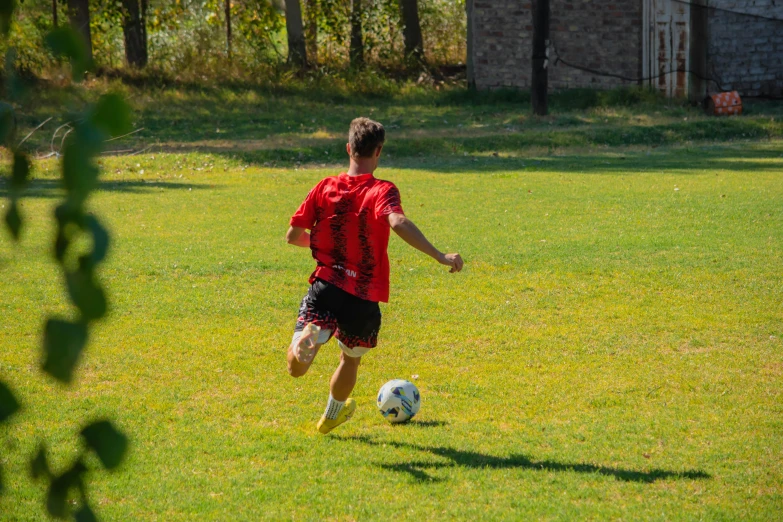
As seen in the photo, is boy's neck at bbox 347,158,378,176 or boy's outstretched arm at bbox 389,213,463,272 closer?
boy's outstretched arm at bbox 389,213,463,272

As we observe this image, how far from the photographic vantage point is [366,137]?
4.52m

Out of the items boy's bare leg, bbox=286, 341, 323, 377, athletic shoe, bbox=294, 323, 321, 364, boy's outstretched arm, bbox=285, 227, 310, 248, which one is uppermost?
boy's outstretched arm, bbox=285, 227, 310, 248

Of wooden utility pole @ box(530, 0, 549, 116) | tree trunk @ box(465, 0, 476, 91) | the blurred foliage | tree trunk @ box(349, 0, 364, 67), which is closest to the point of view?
the blurred foliage

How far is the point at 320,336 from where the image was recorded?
14.9 feet

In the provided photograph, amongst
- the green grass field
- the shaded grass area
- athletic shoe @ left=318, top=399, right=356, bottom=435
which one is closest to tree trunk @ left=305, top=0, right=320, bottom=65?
the shaded grass area

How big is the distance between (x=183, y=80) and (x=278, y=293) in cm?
1884

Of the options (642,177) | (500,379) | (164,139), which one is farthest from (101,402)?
(164,139)

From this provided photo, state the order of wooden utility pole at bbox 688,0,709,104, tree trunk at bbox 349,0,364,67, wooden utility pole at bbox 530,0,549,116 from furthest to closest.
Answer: tree trunk at bbox 349,0,364,67, wooden utility pole at bbox 688,0,709,104, wooden utility pole at bbox 530,0,549,116

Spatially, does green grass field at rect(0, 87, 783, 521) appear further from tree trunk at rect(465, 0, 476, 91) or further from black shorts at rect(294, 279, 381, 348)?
tree trunk at rect(465, 0, 476, 91)

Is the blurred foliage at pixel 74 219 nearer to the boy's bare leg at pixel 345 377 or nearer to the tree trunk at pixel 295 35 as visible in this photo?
the boy's bare leg at pixel 345 377

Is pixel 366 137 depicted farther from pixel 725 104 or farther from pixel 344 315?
pixel 725 104

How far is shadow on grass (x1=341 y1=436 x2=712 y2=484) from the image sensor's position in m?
4.25

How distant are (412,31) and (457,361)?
930 inches

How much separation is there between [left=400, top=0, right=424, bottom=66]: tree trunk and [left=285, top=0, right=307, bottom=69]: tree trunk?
3.44m
